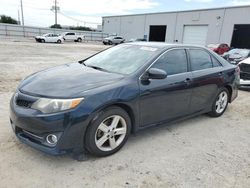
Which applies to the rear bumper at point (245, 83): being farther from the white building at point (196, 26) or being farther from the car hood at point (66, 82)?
the white building at point (196, 26)

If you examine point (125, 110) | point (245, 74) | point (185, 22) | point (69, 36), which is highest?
→ point (185, 22)

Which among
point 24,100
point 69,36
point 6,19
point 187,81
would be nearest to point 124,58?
point 187,81

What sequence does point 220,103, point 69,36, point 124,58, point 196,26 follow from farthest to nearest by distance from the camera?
point 69,36 < point 196,26 < point 220,103 < point 124,58

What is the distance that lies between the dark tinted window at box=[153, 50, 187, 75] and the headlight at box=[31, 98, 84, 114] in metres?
1.42

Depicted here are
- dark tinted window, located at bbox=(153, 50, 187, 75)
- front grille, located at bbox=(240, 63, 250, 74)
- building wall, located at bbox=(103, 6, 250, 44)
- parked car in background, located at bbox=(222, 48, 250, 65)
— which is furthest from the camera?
building wall, located at bbox=(103, 6, 250, 44)

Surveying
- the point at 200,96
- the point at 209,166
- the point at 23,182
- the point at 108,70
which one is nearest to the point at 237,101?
the point at 200,96

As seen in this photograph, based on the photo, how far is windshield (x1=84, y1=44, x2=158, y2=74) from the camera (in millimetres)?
3621

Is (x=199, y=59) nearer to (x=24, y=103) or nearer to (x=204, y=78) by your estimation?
(x=204, y=78)

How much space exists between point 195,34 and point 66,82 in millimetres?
34818

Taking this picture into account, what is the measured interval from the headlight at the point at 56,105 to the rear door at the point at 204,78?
88.5 inches

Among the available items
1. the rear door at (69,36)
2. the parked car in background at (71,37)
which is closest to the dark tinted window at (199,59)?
the parked car in background at (71,37)

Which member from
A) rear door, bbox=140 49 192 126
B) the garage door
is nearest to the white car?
the garage door

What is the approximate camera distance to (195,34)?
35.1 metres

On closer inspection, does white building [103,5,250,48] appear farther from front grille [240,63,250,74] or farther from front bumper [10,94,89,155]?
front bumper [10,94,89,155]
